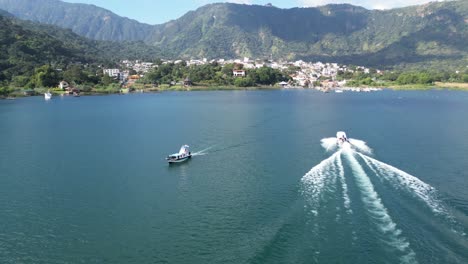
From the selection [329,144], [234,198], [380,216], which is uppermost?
[329,144]

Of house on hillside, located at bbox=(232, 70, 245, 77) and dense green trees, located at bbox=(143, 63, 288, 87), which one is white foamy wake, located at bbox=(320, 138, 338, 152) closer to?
dense green trees, located at bbox=(143, 63, 288, 87)

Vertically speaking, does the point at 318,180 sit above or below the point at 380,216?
above

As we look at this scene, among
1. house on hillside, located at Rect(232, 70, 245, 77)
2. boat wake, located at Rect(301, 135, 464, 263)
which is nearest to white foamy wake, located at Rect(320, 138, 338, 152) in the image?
boat wake, located at Rect(301, 135, 464, 263)

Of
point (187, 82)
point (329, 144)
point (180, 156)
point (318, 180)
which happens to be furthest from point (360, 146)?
point (187, 82)

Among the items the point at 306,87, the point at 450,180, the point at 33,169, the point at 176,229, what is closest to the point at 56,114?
the point at 33,169

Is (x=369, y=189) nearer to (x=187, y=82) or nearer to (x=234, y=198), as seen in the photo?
(x=234, y=198)

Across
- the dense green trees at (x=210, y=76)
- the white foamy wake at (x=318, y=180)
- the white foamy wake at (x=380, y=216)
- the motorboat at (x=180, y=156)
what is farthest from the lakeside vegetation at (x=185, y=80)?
the white foamy wake at (x=380, y=216)

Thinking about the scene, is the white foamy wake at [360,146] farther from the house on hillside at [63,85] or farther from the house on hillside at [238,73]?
the house on hillside at [238,73]

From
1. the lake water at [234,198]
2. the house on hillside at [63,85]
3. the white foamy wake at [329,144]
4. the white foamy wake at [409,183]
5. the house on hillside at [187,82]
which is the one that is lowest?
the lake water at [234,198]
